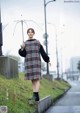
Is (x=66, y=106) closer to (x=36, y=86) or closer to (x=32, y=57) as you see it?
(x=36, y=86)

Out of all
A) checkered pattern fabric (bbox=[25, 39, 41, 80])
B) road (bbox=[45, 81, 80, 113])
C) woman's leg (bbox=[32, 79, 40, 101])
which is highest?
checkered pattern fabric (bbox=[25, 39, 41, 80])

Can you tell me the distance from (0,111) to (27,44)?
312 centimetres

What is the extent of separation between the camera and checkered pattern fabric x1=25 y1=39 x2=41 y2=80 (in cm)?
1355

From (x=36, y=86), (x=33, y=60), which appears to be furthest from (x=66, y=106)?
(x=33, y=60)

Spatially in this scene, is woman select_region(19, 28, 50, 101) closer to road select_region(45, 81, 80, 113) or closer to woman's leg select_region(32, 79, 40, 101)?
woman's leg select_region(32, 79, 40, 101)

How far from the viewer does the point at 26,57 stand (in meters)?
13.6

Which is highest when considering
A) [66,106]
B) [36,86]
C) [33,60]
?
[33,60]

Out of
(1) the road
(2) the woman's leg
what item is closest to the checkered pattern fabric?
(2) the woman's leg

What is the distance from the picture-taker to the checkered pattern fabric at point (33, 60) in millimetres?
13551

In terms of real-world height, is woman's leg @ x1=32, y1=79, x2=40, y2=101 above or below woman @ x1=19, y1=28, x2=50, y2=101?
below

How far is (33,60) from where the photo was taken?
44.5 feet

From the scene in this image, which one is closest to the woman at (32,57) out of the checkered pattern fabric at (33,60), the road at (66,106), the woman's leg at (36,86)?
the checkered pattern fabric at (33,60)

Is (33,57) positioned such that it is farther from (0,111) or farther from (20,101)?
(0,111)

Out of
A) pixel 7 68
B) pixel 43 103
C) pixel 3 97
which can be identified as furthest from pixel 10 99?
pixel 7 68
